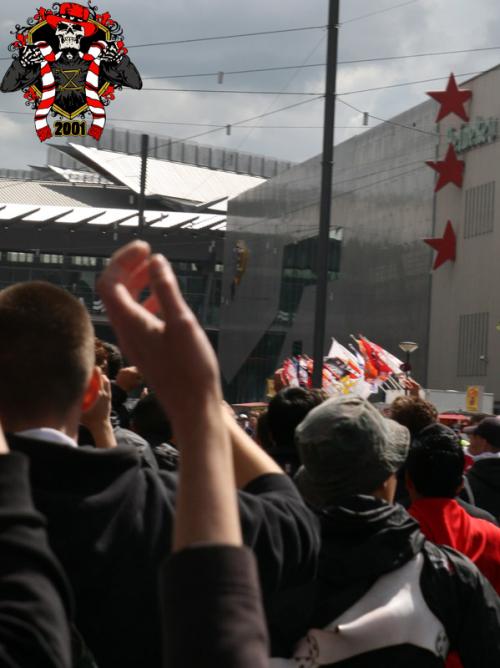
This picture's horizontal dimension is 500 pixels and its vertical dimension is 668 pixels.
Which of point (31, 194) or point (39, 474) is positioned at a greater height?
point (31, 194)

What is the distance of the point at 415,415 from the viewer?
22.1ft

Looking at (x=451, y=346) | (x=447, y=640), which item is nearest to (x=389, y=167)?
(x=451, y=346)

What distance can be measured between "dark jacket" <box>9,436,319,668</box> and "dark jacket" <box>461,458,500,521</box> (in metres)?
4.69

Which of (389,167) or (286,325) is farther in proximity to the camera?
(286,325)

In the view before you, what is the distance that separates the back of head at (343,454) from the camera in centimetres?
330

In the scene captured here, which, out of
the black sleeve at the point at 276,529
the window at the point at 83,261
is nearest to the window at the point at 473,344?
the window at the point at 83,261

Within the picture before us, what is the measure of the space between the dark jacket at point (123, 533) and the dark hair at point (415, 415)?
14.1ft

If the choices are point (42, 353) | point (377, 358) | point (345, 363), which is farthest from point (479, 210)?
point (42, 353)

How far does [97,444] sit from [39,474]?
84 centimetres

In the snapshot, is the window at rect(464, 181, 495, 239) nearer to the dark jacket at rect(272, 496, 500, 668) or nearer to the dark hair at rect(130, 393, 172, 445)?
the dark hair at rect(130, 393, 172, 445)

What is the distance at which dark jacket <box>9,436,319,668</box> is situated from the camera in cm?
210

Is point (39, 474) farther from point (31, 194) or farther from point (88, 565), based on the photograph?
point (31, 194)

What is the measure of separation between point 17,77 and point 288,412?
38.4 metres

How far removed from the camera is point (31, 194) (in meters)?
93.3
